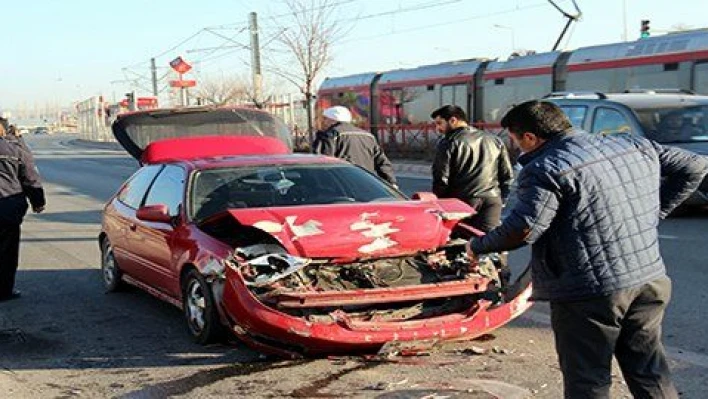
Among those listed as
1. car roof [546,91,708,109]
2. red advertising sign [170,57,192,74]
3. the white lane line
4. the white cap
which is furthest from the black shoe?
Answer: red advertising sign [170,57,192,74]

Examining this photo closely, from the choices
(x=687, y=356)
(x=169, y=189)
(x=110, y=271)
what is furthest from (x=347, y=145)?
(x=687, y=356)

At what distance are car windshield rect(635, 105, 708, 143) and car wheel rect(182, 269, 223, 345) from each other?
762cm

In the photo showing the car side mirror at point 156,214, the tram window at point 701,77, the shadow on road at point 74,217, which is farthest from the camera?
the tram window at point 701,77

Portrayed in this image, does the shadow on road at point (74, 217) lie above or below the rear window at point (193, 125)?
below

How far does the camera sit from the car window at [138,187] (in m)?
7.56

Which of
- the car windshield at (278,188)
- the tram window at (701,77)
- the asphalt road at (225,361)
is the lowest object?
the asphalt road at (225,361)

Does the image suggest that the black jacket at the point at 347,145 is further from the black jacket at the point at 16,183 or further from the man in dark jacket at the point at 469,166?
the black jacket at the point at 16,183

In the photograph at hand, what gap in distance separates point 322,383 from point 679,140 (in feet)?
27.3

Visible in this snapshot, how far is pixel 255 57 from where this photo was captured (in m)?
36.2

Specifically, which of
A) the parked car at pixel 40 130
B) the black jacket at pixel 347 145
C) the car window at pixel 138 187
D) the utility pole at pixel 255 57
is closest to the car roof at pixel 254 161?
the car window at pixel 138 187

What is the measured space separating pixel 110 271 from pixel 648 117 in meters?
7.59

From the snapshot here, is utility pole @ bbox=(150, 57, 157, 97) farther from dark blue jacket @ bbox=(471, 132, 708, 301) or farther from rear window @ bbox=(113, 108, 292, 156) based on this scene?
dark blue jacket @ bbox=(471, 132, 708, 301)

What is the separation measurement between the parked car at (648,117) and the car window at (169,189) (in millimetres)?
6577

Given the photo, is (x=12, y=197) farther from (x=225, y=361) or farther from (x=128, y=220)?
(x=225, y=361)
